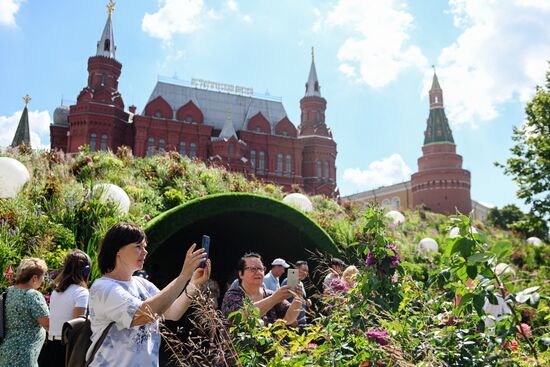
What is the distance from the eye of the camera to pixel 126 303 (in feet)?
8.04

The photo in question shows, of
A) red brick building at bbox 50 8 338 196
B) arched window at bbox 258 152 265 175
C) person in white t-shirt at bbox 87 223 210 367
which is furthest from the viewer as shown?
arched window at bbox 258 152 265 175

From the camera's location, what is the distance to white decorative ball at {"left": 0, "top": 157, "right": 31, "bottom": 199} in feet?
29.9

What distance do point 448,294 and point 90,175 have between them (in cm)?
1027

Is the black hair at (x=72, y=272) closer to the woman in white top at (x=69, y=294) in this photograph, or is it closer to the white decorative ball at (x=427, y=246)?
the woman in white top at (x=69, y=294)

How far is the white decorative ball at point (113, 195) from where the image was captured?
8789 mm

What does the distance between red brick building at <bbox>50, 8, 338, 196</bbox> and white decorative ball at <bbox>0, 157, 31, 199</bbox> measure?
25.3 m

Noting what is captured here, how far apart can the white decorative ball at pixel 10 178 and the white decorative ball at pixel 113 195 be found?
63.3 inches

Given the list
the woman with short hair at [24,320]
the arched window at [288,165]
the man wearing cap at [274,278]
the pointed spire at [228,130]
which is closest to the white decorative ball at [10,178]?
the woman with short hair at [24,320]

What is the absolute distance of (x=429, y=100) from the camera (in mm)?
52281

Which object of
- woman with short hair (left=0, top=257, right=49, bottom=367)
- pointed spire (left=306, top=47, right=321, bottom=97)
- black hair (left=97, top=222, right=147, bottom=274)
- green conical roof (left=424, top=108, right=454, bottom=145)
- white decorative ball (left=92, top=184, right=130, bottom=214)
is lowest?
woman with short hair (left=0, top=257, right=49, bottom=367)

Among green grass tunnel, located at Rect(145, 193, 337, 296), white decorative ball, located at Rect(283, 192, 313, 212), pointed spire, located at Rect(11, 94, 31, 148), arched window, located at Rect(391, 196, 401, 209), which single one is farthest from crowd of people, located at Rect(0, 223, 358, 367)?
arched window, located at Rect(391, 196, 401, 209)

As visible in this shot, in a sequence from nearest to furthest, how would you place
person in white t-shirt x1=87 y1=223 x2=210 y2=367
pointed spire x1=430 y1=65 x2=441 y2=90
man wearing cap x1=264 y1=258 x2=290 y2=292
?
person in white t-shirt x1=87 y1=223 x2=210 y2=367 → man wearing cap x1=264 y1=258 x2=290 y2=292 → pointed spire x1=430 y1=65 x2=441 y2=90

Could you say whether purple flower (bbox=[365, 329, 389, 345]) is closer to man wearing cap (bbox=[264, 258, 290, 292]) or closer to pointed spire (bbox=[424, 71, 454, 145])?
man wearing cap (bbox=[264, 258, 290, 292])

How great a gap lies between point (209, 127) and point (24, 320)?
36.6 m
